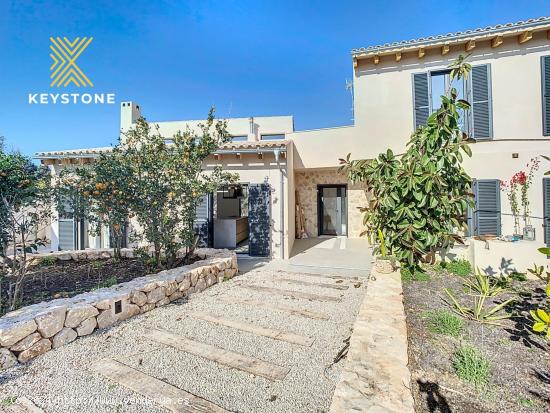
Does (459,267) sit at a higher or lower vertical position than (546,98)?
lower

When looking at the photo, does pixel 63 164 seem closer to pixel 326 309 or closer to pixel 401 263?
pixel 326 309

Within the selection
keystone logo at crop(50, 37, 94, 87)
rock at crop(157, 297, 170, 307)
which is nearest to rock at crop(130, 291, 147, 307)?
rock at crop(157, 297, 170, 307)

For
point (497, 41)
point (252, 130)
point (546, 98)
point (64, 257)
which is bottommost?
point (64, 257)

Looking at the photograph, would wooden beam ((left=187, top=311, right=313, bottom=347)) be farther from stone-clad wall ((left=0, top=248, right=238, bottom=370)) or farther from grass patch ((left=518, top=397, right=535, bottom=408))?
grass patch ((left=518, top=397, right=535, bottom=408))

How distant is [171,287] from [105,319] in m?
1.28

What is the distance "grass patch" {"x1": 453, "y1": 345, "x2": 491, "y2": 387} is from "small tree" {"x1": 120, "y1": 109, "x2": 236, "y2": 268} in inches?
212

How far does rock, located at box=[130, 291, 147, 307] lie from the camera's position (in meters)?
4.52

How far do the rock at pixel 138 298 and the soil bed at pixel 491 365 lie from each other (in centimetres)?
428

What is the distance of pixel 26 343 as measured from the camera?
10.6 feet

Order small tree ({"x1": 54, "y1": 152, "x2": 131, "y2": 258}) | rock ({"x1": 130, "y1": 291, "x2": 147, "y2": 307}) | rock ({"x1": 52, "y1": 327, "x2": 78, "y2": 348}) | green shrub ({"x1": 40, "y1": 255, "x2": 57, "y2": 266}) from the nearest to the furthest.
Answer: rock ({"x1": 52, "y1": 327, "x2": 78, "y2": 348}) < rock ({"x1": 130, "y1": 291, "x2": 147, "y2": 307}) < small tree ({"x1": 54, "y1": 152, "x2": 131, "y2": 258}) < green shrub ({"x1": 40, "y1": 255, "x2": 57, "y2": 266})

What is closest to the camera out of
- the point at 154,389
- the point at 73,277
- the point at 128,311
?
the point at 154,389

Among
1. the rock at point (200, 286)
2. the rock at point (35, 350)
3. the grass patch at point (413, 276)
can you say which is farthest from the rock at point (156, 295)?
the grass patch at point (413, 276)

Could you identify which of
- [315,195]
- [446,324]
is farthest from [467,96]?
[446,324]

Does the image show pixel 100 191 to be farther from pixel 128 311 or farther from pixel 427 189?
pixel 427 189
